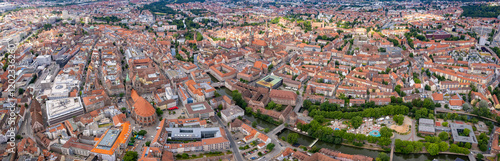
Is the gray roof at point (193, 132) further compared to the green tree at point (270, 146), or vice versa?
the gray roof at point (193, 132)

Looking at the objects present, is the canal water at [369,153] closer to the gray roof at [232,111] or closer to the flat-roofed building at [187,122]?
the gray roof at [232,111]

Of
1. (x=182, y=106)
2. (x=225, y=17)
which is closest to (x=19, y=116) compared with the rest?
(x=182, y=106)

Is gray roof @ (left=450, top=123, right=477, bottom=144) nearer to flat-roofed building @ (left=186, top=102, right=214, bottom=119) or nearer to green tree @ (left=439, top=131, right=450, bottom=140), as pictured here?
green tree @ (left=439, top=131, right=450, bottom=140)

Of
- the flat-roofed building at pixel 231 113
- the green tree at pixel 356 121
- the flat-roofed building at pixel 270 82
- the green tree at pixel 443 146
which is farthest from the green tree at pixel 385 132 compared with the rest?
the flat-roofed building at pixel 270 82

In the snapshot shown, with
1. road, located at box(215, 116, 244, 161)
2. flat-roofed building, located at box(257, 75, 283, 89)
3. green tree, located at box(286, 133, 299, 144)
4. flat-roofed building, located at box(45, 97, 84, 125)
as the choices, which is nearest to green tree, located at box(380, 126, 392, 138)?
green tree, located at box(286, 133, 299, 144)

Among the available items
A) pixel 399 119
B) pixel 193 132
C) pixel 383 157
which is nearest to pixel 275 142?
pixel 193 132

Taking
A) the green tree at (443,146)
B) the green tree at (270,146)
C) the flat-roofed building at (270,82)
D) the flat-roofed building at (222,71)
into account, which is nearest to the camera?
the green tree at (443,146)
